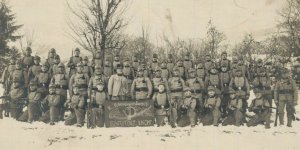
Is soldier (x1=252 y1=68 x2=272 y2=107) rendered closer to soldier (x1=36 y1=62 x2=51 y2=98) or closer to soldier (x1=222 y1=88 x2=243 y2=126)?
soldier (x1=222 y1=88 x2=243 y2=126)

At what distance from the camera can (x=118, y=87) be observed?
1414 centimetres

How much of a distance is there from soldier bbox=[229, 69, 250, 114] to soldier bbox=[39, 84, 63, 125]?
18.0ft

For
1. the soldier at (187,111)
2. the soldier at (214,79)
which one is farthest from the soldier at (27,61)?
the soldier at (214,79)

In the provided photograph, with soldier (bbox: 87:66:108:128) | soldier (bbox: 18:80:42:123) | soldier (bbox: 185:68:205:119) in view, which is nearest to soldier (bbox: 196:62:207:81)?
soldier (bbox: 185:68:205:119)

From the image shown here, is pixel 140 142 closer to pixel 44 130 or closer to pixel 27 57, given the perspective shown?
pixel 44 130

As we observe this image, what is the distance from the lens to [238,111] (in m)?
13.5

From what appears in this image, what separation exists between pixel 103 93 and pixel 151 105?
1.56m

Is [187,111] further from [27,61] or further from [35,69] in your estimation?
[27,61]

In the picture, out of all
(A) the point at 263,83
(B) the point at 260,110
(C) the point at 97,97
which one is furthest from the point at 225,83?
(C) the point at 97,97

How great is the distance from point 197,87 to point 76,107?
381 cm

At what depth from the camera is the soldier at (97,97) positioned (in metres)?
13.5

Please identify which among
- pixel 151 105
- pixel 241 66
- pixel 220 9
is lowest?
pixel 151 105

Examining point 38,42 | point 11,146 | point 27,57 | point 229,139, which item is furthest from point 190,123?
point 38,42

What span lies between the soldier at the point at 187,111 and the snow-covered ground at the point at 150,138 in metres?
0.37
